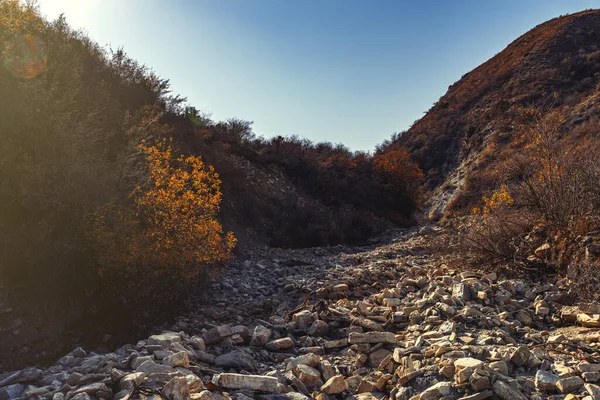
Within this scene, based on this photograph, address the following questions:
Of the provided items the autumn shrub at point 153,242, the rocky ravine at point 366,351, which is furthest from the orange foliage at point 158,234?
the rocky ravine at point 366,351

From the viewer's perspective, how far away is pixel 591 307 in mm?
5043

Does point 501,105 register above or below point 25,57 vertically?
below

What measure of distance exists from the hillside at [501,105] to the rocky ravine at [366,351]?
18.5m

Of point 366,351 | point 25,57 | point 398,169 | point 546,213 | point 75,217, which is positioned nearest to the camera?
point 366,351

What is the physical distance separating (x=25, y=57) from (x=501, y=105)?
34360 mm

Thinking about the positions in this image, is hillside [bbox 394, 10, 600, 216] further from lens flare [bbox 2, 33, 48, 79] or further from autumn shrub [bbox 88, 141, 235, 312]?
lens flare [bbox 2, 33, 48, 79]

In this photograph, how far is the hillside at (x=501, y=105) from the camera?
26.5m

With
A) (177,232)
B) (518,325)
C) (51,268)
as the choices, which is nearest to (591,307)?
(518,325)

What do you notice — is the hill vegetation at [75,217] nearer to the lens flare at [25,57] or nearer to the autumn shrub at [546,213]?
the lens flare at [25,57]

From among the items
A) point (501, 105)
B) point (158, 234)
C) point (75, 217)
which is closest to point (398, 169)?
point (501, 105)

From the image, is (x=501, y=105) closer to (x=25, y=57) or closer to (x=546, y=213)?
(x=546, y=213)

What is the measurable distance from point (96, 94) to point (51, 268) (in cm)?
756

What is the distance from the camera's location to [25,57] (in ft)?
25.5

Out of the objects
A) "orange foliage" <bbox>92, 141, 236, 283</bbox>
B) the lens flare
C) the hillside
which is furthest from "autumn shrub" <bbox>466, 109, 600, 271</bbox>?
the hillside
